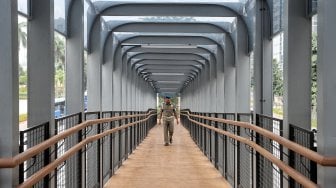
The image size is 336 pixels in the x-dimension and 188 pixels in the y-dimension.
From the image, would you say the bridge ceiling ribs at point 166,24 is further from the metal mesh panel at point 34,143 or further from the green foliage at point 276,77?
the metal mesh panel at point 34,143

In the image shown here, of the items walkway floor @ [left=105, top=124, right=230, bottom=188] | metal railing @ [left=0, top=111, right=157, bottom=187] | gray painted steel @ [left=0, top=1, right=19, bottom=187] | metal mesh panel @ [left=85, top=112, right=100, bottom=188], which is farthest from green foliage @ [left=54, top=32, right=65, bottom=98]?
gray painted steel @ [left=0, top=1, right=19, bottom=187]

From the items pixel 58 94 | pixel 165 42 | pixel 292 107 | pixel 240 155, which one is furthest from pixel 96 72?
pixel 292 107

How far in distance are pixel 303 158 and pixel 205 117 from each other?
6089 mm

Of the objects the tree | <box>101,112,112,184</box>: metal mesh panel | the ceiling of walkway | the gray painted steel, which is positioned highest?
the ceiling of walkway

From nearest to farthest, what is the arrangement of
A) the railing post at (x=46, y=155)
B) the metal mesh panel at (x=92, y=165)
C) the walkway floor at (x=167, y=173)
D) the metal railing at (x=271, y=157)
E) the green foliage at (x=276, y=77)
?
the metal railing at (x=271, y=157)
the railing post at (x=46, y=155)
the metal mesh panel at (x=92, y=165)
the walkway floor at (x=167, y=173)
the green foliage at (x=276, y=77)

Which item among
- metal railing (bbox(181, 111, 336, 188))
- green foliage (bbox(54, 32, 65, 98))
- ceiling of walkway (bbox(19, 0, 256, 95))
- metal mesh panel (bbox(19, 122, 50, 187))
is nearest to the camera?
metal railing (bbox(181, 111, 336, 188))

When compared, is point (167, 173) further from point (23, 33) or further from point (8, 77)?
point (8, 77)

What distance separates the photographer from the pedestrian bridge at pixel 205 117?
3.01 meters

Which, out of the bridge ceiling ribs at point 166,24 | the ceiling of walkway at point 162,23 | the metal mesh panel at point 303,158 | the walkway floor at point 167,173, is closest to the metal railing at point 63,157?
the walkway floor at point 167,173

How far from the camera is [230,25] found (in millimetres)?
13023

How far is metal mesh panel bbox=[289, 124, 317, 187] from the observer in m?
3.08

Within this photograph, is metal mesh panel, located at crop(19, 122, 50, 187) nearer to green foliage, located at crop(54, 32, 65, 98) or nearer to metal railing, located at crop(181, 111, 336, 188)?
metal railing, located at crop(181, 111, 336, 188)

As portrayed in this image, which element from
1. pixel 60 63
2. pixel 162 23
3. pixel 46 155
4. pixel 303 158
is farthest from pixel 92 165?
pixel 162 23

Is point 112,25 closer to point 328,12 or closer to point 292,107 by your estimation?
point 292,107
